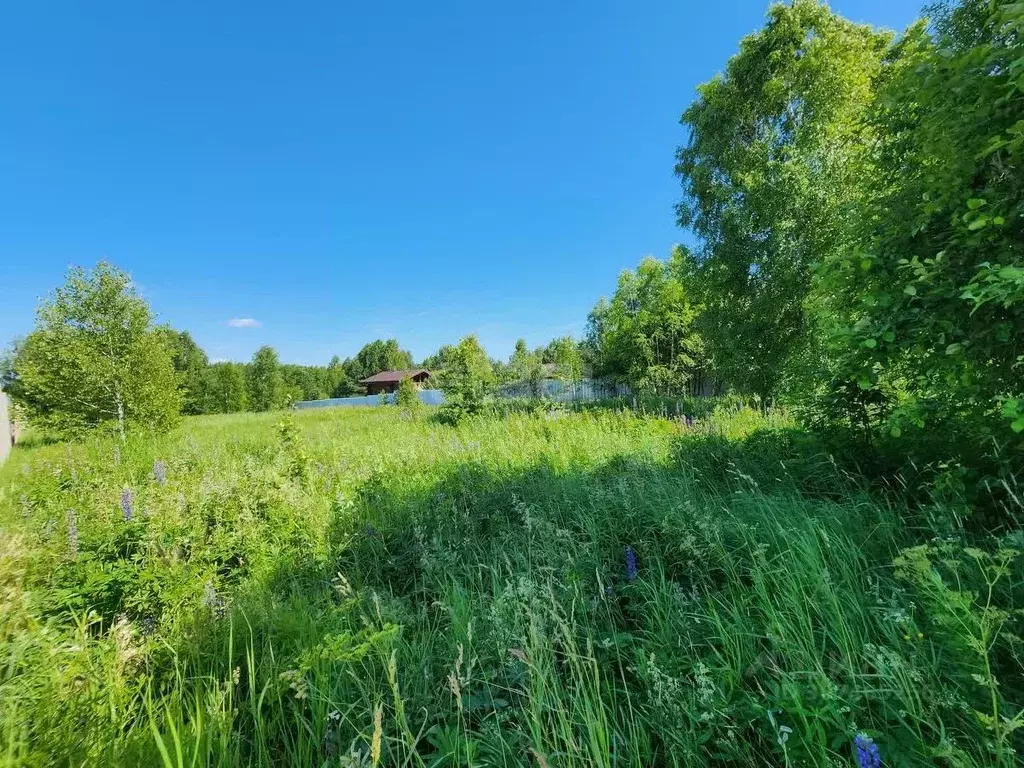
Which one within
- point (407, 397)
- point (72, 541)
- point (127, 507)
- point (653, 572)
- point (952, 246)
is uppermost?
point (952, 246)

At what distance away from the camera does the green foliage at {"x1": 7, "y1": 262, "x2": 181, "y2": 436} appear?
961 cm

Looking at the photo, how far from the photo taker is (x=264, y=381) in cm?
4806

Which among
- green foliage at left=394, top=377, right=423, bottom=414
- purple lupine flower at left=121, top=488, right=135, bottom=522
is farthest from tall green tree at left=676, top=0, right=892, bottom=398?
green foliage at left=394, top=377, right=423, bottom=414

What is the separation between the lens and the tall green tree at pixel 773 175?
8742 mm

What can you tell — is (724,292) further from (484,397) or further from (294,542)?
(294,542)

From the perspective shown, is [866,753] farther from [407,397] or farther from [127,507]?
[407,397]

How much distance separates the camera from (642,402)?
12.5m

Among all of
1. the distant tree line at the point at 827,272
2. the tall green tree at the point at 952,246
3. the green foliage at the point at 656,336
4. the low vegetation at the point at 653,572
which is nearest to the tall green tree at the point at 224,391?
the distant tree line at the point at 827,272

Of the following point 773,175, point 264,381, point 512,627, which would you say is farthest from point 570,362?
point 264,381

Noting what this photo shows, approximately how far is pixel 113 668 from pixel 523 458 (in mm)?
4436

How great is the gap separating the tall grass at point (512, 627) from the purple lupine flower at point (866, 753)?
172 mm

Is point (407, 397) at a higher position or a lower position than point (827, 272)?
lower

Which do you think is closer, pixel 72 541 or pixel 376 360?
pixel 72 541

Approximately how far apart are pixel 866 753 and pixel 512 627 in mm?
1236
